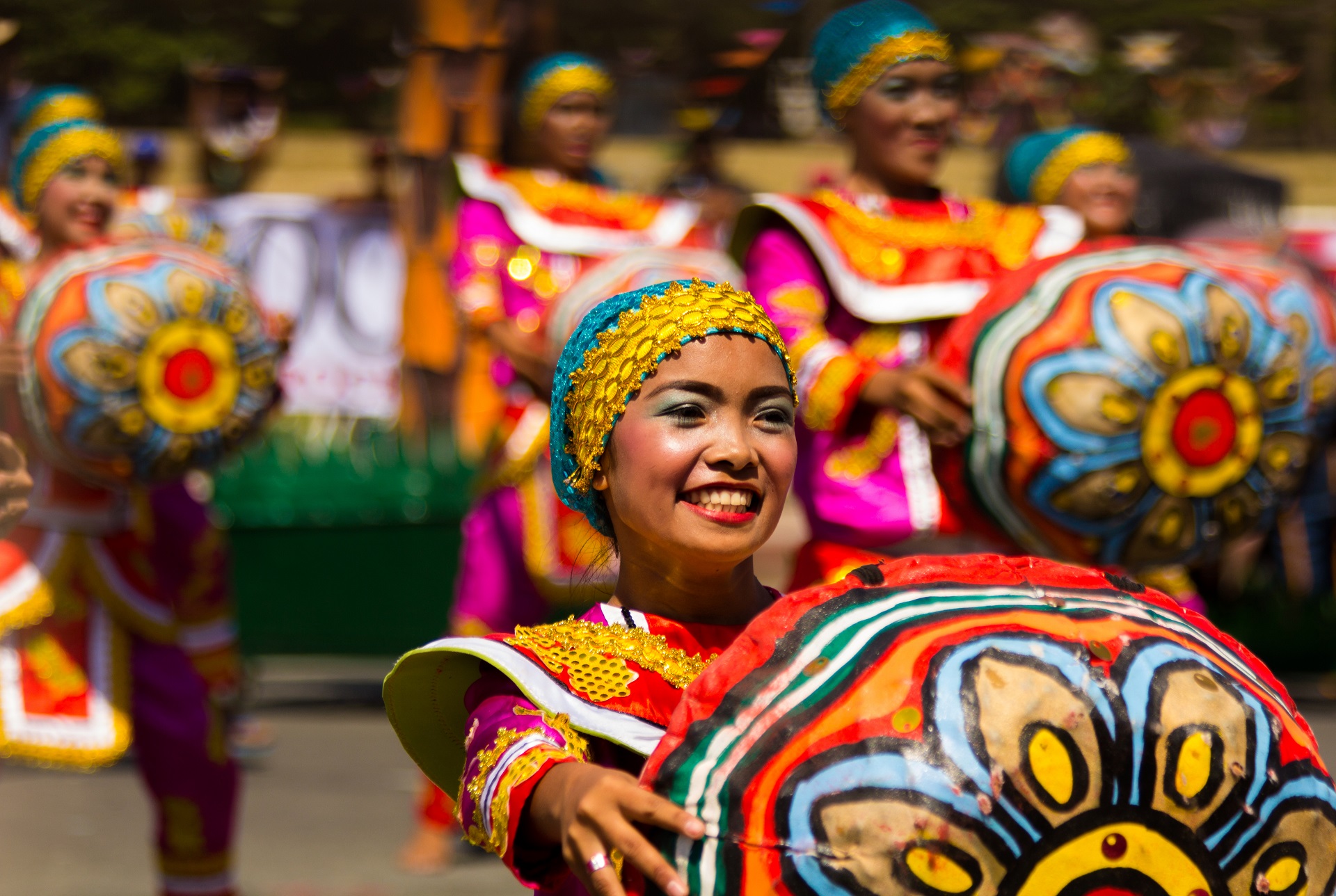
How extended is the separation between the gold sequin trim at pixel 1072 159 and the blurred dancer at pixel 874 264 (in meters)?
1.43

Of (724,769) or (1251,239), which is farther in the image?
(1251,239)

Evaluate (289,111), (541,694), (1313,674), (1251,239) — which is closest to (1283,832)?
(541,694)

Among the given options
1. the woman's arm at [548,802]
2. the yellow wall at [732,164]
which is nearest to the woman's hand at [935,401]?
the woman's arm at [548,802]

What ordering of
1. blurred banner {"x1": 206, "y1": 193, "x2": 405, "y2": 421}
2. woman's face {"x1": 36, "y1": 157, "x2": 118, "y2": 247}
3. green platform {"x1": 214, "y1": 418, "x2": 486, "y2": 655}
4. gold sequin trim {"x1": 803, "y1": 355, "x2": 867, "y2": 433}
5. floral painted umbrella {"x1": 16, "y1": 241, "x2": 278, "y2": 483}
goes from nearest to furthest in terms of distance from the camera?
gold sequin trim {"x1": 803, "y1": 355, "x2": 867, "y2": 433} < floral painted umbrella {"x1": 16, "y1": 241, "x2": 278, "y2": 483} < woman's face {"x1": 36, "y1": 157, "x2": 118, "y2": 247} < green platform {"x1": 214, "y1": 418, "x2": 486, "y2": 655} < blurred banner {"x1": 206, "y1": 193, "x2": 405, "y2": 421}

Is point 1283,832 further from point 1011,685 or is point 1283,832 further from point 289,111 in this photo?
point 289,111

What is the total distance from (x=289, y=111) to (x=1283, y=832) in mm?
17000

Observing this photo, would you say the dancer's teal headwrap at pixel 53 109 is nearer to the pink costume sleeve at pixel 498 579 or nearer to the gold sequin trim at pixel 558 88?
the gold sequin trim at pixel 558 88

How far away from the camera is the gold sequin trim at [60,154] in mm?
4574

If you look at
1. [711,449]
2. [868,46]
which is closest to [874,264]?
[868,46]

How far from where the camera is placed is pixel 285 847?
17.9ft

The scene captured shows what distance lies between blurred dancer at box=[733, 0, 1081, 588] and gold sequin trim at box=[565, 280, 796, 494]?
112 cm

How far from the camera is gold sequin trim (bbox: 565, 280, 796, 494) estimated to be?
2010 millimetres

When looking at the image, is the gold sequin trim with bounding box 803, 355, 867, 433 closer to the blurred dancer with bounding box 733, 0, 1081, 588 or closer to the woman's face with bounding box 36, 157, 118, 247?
the blurred dancer with bounding box 733, 0, 1081, 588

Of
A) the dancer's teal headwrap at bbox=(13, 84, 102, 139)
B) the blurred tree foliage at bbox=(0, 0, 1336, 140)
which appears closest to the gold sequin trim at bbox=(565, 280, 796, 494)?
the dancer's teal headwrap at bbox=(13, 84, 102, 139)
